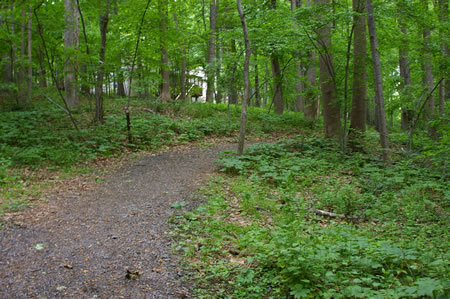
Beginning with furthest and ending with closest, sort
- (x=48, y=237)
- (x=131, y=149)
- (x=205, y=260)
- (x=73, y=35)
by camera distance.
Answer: (x=73, y=35), (x=131, y=149), (x=48, y=237), (x=205, y=260)

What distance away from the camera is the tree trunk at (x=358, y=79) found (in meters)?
9.50

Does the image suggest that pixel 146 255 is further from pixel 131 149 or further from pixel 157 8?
pixel 157 8

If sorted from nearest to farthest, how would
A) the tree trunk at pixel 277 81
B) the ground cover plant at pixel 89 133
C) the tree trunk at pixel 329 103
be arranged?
the ground cover plant at pixel 89 133
the tree trunk at pixel 329 103
the tree trunk at pixel 277 81

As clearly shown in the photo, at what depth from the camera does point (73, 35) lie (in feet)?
43.2

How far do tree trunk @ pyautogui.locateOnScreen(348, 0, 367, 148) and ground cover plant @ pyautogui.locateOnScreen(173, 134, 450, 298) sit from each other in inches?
55.1

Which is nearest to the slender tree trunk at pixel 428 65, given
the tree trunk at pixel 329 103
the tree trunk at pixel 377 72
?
the tree trunk at pixel 377 72

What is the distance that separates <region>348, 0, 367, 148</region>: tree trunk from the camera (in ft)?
31.2

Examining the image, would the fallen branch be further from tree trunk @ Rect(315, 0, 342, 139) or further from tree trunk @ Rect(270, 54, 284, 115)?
tree trunk @ Rect(270, 54, 284, 115)

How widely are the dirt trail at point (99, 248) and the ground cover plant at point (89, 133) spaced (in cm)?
122

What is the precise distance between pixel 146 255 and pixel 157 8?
30.4 feet

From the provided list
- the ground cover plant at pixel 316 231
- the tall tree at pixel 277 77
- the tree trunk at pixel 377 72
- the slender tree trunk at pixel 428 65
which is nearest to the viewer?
the ground cover plant at pixel 316 231

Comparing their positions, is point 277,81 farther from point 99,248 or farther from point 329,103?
point 99,248

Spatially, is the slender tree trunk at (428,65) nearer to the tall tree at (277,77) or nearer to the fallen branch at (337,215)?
the fallen branch at (337,215)

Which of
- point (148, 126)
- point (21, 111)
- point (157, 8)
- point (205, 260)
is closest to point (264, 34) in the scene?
point (157, 8)
